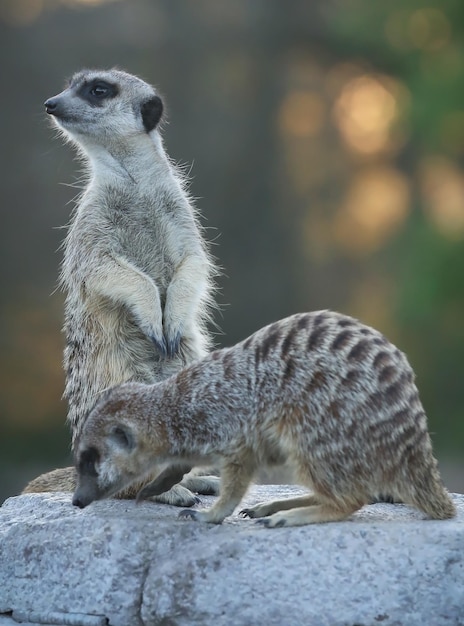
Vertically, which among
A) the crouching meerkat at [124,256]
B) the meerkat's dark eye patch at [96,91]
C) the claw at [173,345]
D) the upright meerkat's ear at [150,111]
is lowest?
the claw at [173,345]

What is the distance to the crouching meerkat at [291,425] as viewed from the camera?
11.5 ft

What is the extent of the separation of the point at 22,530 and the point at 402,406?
4.25 ft

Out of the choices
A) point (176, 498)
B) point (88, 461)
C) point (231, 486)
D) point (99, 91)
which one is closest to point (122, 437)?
point (88, 461)

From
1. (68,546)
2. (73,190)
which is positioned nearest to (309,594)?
(68,546)

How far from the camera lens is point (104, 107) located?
494 cm

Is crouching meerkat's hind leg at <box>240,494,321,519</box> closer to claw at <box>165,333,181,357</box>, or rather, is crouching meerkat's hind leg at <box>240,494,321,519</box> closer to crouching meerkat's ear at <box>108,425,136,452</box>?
crouching meerkat's ear at <box>108,425,136,452</box>

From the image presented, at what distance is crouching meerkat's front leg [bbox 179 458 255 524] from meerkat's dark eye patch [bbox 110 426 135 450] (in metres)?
0.30

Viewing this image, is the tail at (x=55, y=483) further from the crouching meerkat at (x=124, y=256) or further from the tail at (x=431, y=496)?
the tail at (x=431, y=496)

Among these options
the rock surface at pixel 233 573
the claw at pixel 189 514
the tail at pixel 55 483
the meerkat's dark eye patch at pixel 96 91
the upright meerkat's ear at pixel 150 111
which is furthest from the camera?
the upright meerkat's ear at pixel 150 111

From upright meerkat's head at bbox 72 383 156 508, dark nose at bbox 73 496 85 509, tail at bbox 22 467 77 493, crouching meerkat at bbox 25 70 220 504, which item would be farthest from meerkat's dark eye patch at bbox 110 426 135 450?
tail at bbox 22 467 77 493

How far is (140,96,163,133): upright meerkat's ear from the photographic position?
5055 mm

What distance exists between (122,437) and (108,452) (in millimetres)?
63

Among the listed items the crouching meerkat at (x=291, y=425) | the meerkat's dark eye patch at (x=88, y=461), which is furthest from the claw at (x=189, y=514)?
the meerkat's dark eye patch at (x=88, y=461)

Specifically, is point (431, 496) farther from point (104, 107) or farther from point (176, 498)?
point (104, 107)
